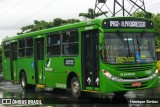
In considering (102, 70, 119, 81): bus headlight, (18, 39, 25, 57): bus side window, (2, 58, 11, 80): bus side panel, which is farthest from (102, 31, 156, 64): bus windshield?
(2, 58, 11, 80): bus side panel

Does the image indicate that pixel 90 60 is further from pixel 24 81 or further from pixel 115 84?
pixel 24 81

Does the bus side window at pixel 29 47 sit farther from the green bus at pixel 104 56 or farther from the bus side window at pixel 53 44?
the green bus at pixel 104 56

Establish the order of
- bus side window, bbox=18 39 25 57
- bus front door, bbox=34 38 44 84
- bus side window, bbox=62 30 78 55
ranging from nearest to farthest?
bus side window, bbox=62 30 78 55 < bus front door, bbox=34 38 44 84 < bus side window, bbox=18 39 25 57

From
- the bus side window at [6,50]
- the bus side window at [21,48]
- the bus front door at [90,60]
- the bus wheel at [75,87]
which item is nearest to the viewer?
the bus front door at [90,60]

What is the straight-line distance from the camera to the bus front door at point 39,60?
20.2 meters

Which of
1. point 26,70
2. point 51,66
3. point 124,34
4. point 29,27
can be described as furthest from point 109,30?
point 29,27

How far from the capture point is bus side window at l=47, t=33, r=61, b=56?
1822 centimetres

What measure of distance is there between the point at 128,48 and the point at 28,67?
27.9 ft

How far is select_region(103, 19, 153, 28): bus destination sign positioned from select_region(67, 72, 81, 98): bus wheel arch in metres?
2.82

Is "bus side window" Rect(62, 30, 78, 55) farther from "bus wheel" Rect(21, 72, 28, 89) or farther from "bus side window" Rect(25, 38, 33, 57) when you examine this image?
"bus wheel" Rect(21, 72, 28, 89)

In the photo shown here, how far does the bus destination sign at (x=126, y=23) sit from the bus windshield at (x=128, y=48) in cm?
29

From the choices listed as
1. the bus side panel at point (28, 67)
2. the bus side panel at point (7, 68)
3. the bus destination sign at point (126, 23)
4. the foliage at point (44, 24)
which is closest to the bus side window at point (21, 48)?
the bus side panel at point (28, 67)

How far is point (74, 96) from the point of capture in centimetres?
1677

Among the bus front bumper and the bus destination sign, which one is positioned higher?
the bus destination sign
